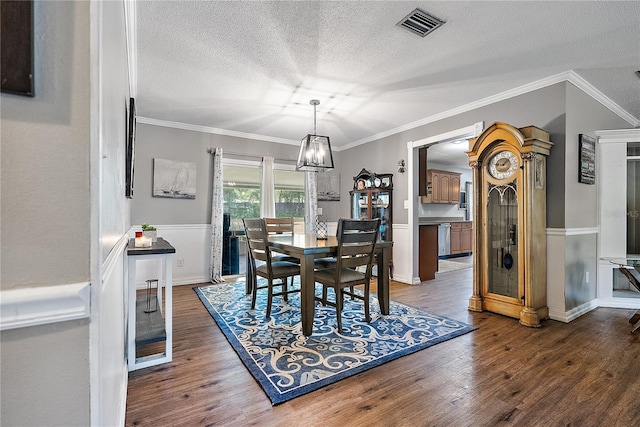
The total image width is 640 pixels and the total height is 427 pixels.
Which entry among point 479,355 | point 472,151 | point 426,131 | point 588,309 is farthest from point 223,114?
point 588,309

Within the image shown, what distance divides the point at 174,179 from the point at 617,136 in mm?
5725

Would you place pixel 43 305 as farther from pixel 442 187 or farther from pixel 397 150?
pixel 442 187

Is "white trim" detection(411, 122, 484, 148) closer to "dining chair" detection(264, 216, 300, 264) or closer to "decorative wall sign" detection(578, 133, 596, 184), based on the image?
"decorative wall sign" detection(578, 133, 596, 184)

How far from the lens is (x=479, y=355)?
88.8 inches

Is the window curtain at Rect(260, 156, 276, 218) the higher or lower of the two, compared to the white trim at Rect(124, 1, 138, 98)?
lower

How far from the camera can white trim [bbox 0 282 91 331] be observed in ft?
2.04

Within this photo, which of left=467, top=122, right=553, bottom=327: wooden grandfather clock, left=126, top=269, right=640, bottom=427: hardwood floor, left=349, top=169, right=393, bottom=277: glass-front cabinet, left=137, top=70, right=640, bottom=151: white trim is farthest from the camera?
left=349, top=169, right=393, bottom=277: glass-front cabinet

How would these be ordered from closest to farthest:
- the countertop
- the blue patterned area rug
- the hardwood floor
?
1. the hardwood floor
2. the blue patterned area rug
3. the countertop

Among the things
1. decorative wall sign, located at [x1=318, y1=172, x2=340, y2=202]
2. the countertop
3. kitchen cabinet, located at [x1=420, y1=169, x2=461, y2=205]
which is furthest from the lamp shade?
the countertop

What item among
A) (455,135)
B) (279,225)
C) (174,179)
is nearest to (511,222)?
(455,135)

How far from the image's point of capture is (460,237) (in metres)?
7.77

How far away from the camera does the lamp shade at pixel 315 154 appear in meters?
3.44

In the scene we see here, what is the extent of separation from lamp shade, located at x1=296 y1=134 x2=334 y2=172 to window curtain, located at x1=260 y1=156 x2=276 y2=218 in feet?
5.75

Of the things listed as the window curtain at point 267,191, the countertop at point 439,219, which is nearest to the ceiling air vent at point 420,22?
the window curtain at point 267,191
